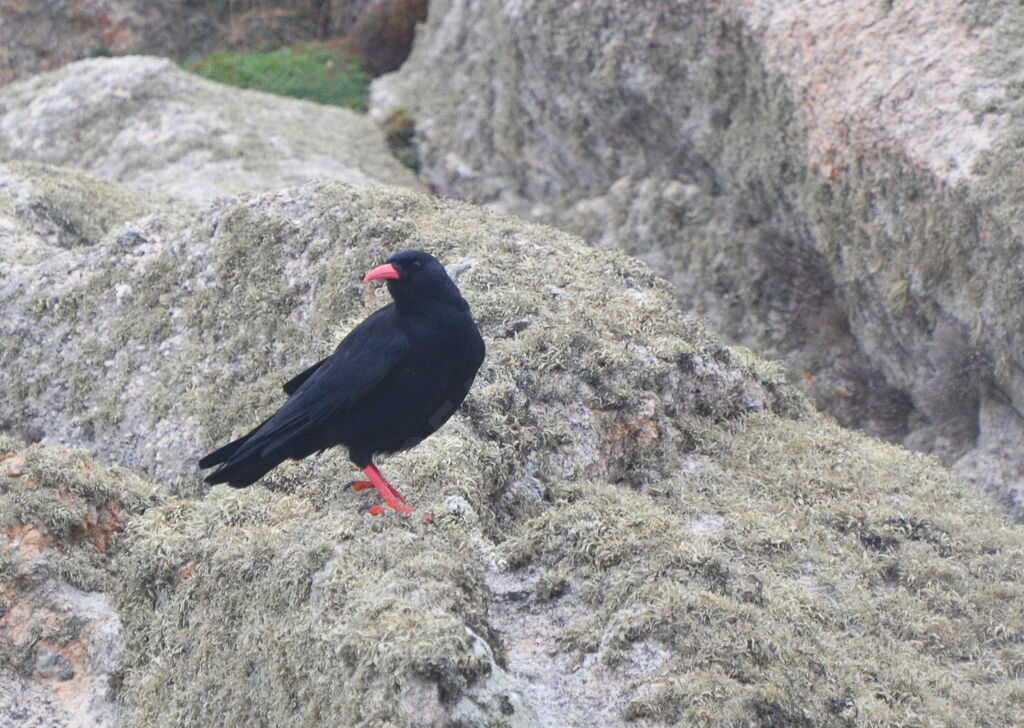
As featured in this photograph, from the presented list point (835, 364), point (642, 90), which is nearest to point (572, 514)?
point (835, 364)

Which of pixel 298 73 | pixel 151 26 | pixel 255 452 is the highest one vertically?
pixel 255 452

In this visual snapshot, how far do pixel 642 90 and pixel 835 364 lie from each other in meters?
4.25

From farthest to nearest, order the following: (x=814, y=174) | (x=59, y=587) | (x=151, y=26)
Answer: (x=151, y=26) < (x=814, y=174) < (x=59, y=587)

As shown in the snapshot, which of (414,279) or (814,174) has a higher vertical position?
(414,279)

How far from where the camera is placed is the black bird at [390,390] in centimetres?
568

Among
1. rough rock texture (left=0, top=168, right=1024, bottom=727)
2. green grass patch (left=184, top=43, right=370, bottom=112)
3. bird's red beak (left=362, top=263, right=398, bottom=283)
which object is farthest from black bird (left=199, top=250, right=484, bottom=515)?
green grass patch (left=184, top=43, right=370, bottom=112)

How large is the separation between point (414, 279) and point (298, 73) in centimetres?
1729

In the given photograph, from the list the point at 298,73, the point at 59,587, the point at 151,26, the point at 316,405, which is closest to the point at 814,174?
the point at 316,405

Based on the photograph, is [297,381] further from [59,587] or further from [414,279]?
[59,587]

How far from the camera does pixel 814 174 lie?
12.4m

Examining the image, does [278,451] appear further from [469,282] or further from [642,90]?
[642,90]

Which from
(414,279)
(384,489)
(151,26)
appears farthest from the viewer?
(151,26)

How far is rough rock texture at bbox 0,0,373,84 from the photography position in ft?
73.4

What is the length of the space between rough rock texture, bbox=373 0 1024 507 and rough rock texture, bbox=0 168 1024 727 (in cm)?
294
